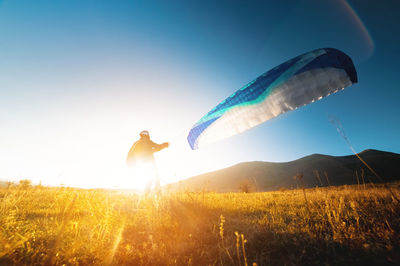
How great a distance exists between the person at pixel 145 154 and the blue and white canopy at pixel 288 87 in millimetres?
3524

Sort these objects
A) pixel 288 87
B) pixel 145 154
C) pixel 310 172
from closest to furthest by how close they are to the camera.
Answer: pixel 288 87, pixel 145 154, pixel 310 172

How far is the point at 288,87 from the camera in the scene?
3.39 meters

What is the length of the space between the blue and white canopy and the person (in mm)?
3524

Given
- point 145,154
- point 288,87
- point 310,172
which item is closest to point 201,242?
point 288,87

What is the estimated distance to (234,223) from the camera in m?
2.86

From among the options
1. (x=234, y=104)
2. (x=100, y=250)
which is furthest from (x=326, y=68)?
(x=100, y=250)

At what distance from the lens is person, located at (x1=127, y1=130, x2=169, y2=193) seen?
621 centimetres

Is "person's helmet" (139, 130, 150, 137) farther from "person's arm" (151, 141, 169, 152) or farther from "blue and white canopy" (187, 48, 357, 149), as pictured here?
"blue and white canopy" (187, 48, 357, 149)

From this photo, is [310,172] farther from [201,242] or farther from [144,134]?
[201,242]

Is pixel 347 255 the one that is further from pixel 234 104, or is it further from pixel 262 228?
pixel 234 104

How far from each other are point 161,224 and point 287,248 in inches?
73.2

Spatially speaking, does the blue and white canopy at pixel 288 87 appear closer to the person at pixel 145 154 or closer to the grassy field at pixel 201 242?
the grassy field at pixel 201 242

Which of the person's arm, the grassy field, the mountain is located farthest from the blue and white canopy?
the mountain

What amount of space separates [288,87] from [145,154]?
5427 mm
